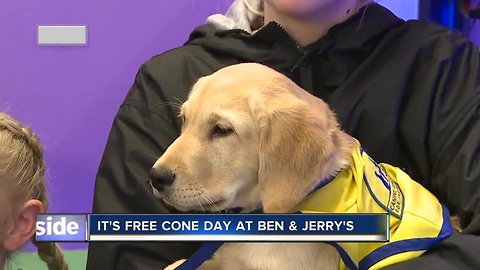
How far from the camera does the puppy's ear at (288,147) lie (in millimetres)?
790

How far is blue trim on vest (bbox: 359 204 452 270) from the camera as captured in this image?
0.77 meters

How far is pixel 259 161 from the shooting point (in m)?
0.82

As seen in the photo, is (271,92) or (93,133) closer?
(271,92)

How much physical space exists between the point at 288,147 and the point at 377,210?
12cm

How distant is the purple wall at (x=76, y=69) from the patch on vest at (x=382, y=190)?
69 cm

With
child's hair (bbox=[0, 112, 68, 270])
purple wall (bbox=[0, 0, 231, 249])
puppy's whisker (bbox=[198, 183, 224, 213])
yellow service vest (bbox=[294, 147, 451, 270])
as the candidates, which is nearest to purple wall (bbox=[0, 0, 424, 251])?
purple wall (bbox=[0, 0, 231, 249])

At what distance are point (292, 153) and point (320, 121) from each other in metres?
0.06

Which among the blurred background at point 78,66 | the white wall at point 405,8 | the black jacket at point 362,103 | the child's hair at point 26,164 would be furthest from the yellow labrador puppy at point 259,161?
the white wall at point 405,8

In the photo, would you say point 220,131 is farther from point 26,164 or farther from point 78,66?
point 78,66

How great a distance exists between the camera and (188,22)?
1539mm

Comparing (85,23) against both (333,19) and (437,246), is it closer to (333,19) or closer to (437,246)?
(333,19)

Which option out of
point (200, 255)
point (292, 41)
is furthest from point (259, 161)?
point (292, 41)

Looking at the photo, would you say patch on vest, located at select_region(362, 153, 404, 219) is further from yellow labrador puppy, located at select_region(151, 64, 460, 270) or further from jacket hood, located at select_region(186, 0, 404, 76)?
jacket hood, located at select_region(186, 0, 404, 76)

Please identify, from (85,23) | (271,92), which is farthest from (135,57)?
(271,92)
